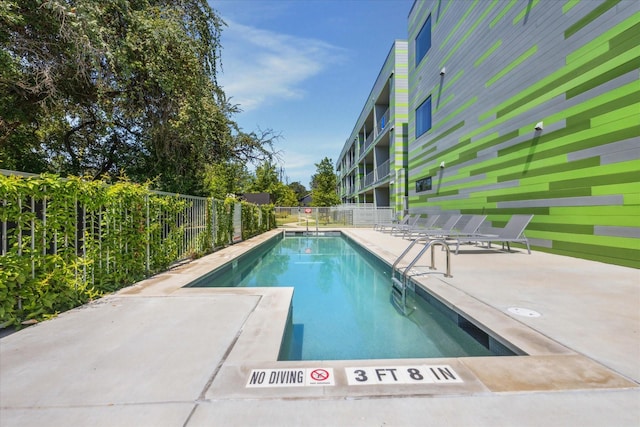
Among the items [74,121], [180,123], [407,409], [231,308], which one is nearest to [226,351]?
[231,308]

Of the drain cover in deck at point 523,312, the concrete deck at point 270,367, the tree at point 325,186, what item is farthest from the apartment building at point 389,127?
the drain cover in deck at point 523,312

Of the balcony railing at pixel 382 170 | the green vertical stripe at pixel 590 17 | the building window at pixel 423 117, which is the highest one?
the building window at pixel 423 117

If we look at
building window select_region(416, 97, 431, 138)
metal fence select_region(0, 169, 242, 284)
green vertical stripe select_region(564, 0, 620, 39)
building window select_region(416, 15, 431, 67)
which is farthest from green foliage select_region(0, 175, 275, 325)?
building window select_region(416, 15, 431, 67)

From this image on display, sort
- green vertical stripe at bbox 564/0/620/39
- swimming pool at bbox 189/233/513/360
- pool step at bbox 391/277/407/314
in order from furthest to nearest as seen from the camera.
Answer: green vertical stripe at bbox 564/0/620/39, pool step at bbox 391/277/407/314, swimming pool at bbox 189/233/513/360

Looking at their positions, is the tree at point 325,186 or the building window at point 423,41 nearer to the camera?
the building window at point 423,41

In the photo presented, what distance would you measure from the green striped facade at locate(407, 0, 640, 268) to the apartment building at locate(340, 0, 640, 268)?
2cm

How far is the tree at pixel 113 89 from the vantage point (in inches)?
239

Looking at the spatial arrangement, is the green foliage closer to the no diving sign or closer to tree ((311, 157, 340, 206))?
the no diving sign

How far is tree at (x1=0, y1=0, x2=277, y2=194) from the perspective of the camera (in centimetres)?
608

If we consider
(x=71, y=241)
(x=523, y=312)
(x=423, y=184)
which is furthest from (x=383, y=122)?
(x=71, y=241)

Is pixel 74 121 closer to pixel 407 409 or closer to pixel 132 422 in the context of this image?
pixel 132 422

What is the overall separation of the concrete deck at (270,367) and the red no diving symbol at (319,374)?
0.05 meters

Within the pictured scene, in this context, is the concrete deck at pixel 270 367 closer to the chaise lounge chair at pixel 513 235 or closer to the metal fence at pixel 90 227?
the metal fence at pixel 90 227

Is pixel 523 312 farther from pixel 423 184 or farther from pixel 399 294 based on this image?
pixel 423 184
